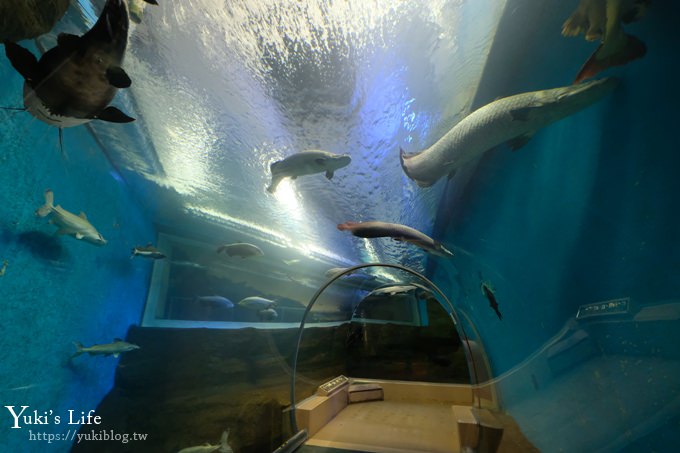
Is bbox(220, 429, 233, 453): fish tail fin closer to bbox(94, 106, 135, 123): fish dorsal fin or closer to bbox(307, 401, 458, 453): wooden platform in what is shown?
bbox(307, 401, 458, 453): wooden platform

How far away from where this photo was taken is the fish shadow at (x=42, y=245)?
218 cm

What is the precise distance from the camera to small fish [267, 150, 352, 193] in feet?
8.50

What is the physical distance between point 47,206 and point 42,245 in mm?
403

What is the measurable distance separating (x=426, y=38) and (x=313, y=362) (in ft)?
21.9

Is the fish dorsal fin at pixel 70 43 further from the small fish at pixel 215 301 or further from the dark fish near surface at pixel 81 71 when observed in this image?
the small fish at pixel 215 301

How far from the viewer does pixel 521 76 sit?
83.3 inches

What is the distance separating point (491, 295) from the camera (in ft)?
12.0

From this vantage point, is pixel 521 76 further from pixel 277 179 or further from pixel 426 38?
pixel 277 179

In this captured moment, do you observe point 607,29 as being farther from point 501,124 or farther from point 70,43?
point 70,43

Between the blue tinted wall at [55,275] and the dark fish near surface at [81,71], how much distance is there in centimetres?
119

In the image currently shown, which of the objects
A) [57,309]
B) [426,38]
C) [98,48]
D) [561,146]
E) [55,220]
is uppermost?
[426,38]

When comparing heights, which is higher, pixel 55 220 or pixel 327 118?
pixel 327 118

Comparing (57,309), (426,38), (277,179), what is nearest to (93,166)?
(57,309)

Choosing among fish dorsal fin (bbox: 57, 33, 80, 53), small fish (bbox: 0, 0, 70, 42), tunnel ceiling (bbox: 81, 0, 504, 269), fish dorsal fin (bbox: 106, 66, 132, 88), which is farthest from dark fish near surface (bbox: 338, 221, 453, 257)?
small fish (bbox: 0, 0, 70, 42)
